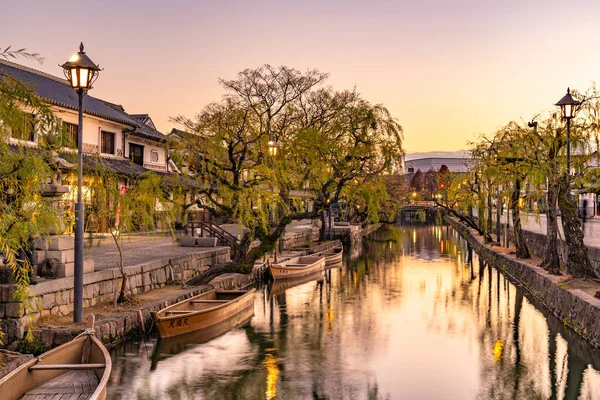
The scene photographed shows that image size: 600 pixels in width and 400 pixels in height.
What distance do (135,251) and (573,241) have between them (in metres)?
17.2

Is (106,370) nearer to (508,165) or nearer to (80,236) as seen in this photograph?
(80,236)

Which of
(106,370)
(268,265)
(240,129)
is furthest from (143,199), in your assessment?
(106,370)

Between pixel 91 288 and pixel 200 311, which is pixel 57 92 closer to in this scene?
pixel 91 288

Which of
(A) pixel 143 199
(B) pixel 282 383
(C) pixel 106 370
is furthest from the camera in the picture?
(A) pixel 143 199

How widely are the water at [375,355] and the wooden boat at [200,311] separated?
0.50 meters

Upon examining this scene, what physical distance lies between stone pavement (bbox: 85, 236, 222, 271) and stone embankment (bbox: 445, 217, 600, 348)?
45.1 ft

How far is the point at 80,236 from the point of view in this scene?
13445 millimetres

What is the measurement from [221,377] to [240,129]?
1310 centimetres

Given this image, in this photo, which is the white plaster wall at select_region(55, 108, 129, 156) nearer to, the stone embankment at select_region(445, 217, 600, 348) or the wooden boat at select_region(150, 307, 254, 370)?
the wooden boat at select_region(150, 307, 254, 370)

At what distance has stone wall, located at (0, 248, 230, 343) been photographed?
12.7m

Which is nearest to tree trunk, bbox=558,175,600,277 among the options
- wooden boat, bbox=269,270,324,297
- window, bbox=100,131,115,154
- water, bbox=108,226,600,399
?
water, bbox=108,226,600,399

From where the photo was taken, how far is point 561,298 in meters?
18.0

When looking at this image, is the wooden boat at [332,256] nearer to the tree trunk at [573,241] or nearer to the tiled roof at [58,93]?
the tiled roof at [58,93]

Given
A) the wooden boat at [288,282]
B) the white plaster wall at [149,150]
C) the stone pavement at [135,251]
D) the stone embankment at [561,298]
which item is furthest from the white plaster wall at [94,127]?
the stone embankment at [561,298]
